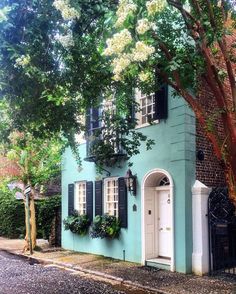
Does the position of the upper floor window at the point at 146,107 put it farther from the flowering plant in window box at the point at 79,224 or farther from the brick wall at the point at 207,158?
the flowering plant in window box at the point at 79,224

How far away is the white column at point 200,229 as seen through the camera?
1059 cm

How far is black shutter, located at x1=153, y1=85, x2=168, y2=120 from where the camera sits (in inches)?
462

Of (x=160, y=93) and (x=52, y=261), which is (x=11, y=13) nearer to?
(x=160, y=93)

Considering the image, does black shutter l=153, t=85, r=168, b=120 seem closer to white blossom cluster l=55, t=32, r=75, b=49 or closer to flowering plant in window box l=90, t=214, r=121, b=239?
flowering plant in window box l=90, t=214, r=121, b=239

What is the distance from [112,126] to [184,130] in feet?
6.63

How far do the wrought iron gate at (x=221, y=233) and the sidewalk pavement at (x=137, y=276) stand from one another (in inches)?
29.0

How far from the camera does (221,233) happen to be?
10.9m

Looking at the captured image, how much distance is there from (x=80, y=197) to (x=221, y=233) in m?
6.27

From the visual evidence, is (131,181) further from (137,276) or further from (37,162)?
(37,162)

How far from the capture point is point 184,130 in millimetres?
11156

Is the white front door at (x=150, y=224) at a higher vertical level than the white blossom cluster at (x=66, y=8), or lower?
lower

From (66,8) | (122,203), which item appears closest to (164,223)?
(122,203)

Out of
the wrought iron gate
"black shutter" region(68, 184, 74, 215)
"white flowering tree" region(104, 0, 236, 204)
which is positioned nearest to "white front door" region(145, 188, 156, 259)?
the wrought iron gate

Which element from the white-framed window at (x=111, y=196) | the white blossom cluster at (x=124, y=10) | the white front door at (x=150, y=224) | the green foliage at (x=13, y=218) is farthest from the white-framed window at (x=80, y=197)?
the white blossom cluster at (x=124, y=10)
